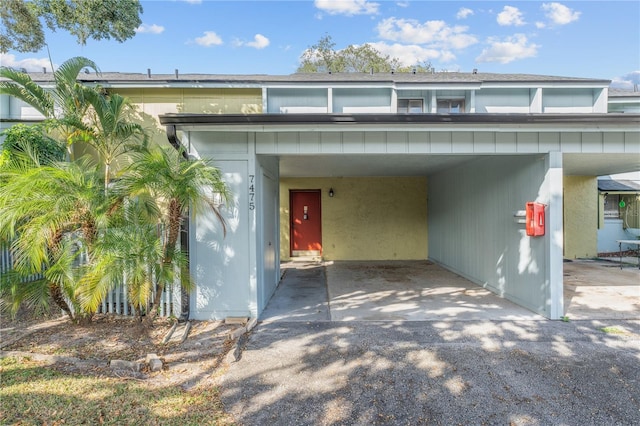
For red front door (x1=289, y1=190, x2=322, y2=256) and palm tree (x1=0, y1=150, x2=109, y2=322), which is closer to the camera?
palm tree (x1=0, y1=150, x2=109, y2=322)

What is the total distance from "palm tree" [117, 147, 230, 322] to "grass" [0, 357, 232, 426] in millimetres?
1089

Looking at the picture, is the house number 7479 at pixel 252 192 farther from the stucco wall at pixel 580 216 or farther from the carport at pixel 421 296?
the stucco wall at pixel 580 216

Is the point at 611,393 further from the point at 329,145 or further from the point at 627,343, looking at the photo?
the point at 329,145

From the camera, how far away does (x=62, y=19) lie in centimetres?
831

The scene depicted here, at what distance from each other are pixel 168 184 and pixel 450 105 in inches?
354

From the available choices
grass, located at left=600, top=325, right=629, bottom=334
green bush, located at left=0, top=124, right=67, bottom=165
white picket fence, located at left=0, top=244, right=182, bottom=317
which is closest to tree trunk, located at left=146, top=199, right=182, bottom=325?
white picket fence, located at left=0, top=244, right=182, bottom=317

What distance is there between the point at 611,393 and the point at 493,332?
51.5 inches

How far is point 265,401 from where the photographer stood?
2.44m

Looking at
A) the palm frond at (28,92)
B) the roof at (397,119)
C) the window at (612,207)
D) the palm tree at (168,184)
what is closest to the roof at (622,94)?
the window at (612,207)

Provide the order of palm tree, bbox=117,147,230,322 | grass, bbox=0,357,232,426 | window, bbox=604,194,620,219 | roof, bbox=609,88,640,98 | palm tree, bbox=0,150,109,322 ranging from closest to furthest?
grass, bbox=0,357,232,426, palm tree, bbox=0,150,109,322, palm tree, bbox=117,147,230,322, roof, bbox=609,88,640,98, window, bbox=604,194,620,219

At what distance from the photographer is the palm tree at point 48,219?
3.07 meters

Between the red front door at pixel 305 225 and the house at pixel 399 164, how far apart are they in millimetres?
33

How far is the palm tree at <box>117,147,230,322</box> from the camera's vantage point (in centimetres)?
326

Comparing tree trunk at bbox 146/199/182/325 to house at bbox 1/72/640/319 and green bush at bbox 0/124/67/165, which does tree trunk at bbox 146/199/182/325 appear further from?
green bush at bbox 0/124/67/165
